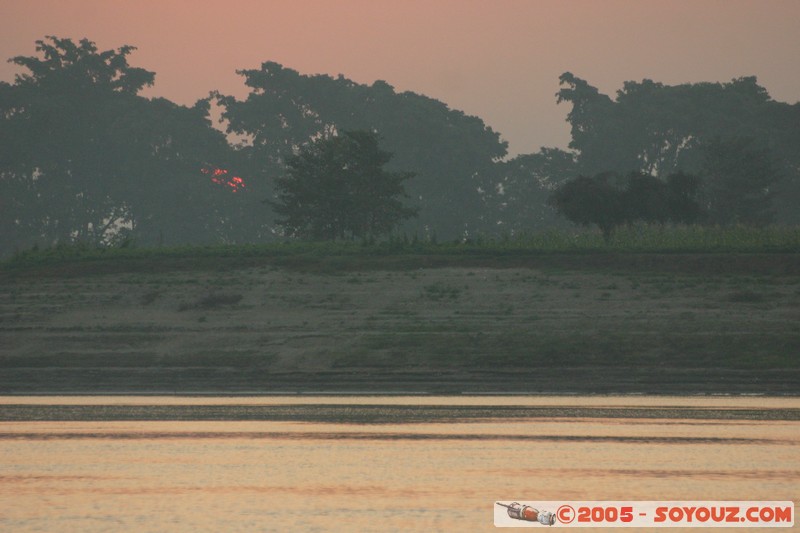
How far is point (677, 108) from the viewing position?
119 meters

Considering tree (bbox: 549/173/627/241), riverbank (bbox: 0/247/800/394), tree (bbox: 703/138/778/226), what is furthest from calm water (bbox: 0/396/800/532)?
tree (bbox: 703/138/778/226)

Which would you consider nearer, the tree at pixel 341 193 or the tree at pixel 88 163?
the tree at pixel 341 193

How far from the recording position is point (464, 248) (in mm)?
47094

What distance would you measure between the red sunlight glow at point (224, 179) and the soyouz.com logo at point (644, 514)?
105283 millimetres

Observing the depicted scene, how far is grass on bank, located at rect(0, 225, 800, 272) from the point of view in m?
45.8

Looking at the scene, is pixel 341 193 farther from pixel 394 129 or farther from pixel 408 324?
pixel 394 129

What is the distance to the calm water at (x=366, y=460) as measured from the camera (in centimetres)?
1262

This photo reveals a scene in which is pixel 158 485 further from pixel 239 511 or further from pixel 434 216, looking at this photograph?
pixel 434 216

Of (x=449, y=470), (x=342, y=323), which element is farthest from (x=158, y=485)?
(x=342, y=323)

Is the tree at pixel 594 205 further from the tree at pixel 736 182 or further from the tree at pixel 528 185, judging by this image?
the tree at pixel 528 185

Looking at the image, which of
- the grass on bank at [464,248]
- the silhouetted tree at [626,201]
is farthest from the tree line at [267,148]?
the grass on bank at [464,248]

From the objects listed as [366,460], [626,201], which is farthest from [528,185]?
[366,460]

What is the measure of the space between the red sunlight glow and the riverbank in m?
69.9

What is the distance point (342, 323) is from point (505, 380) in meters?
7.95
